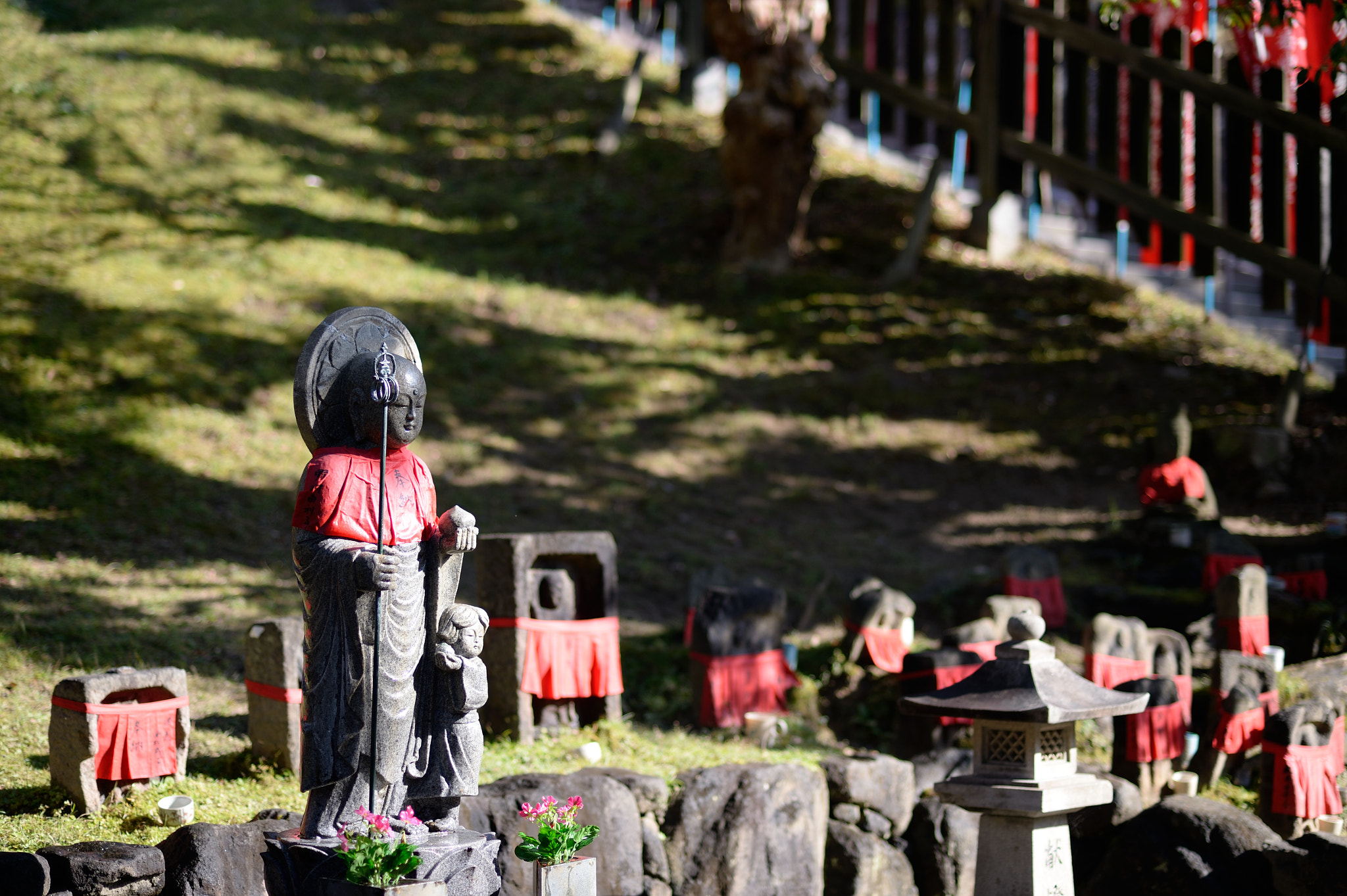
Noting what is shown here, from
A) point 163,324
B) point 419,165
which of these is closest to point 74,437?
point 163,324

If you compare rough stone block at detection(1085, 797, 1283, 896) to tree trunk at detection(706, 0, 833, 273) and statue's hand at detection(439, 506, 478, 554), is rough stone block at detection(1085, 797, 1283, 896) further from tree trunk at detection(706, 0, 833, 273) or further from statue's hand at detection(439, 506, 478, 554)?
tree trunk at detection(706, 0, 833, 273)

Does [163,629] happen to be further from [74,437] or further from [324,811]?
[324,811]

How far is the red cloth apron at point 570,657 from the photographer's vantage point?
27.7 feet

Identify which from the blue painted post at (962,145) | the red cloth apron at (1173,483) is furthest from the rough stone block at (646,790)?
the blue painted post at (962,145)

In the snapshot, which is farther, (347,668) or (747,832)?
(747,832)

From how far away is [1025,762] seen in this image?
21.4 ft

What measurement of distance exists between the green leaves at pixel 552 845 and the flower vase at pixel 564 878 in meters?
0.03

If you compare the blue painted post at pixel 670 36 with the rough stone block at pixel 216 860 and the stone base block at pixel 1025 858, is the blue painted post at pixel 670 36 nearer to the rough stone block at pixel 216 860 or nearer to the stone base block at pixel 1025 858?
the stone base block at pixel 1025 858

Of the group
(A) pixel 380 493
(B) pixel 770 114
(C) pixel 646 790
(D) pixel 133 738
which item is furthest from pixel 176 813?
(B) pixel 770 114

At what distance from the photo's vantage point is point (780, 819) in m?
7.35

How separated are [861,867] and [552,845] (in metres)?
2.59

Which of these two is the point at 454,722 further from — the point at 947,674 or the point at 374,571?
the point at 947,674

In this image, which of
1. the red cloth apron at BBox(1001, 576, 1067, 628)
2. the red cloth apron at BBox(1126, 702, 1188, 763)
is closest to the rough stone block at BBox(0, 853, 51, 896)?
the red cloth apron at BBox(1126, 702, 1188, 763)

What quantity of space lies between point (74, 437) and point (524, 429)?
4.55m
